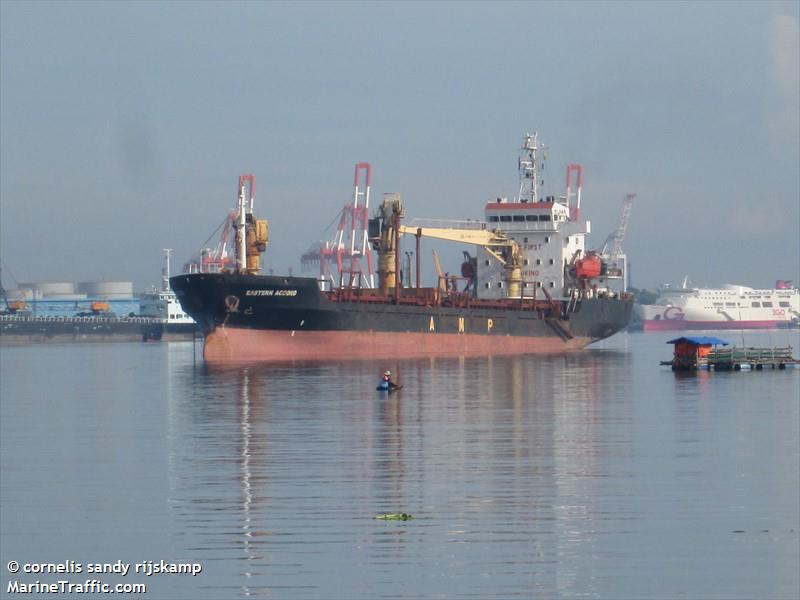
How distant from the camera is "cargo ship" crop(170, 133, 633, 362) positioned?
184ft

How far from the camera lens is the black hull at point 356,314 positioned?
55344 mm

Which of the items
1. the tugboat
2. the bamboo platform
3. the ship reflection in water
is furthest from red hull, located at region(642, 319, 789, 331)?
the ship reflection in water

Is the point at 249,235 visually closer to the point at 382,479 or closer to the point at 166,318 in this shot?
the point at 382,479

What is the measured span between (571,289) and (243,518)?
57355 mm

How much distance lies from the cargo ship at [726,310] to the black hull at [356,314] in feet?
390

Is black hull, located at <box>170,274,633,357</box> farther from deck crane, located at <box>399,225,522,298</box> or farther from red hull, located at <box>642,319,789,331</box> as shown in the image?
red hull, located at <box>642,319,789,331</box>

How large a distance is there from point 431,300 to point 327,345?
7.97 m

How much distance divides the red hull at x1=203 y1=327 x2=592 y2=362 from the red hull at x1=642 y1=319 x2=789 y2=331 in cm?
12960

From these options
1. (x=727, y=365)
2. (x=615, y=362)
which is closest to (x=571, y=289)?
(x=615, y=362)

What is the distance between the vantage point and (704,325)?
190125 millimetres

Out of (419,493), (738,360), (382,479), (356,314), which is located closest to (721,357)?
(738,360)

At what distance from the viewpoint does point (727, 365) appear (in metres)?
50.4

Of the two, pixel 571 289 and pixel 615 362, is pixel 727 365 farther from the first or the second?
pixel 571 289

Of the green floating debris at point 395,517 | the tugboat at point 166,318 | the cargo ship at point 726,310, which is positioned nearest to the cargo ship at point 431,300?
the green floating debris at point 395,517
